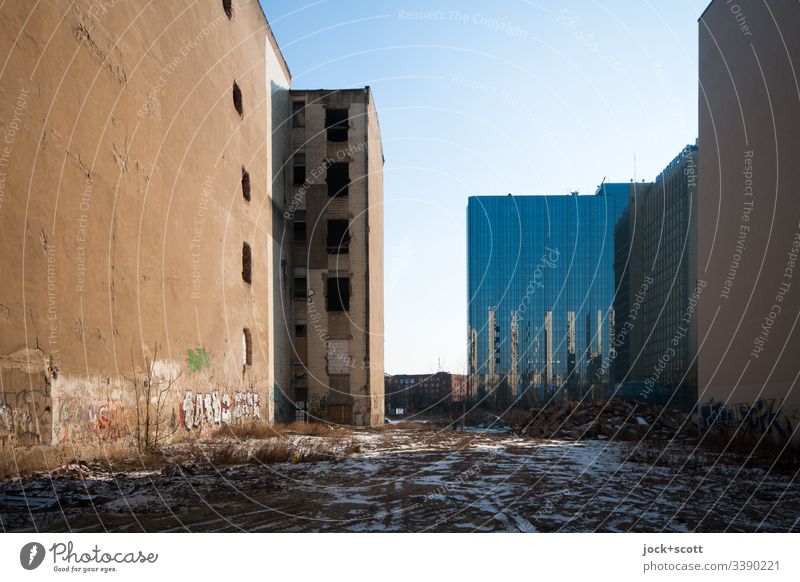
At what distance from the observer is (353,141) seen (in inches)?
1439

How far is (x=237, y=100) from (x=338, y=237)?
11912 mm

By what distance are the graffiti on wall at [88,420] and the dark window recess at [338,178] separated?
23770 mm

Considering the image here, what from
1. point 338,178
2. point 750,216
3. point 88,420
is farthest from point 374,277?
point 88,420

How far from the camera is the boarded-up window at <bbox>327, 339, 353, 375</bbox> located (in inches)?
1372

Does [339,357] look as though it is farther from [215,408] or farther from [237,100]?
[237,100]

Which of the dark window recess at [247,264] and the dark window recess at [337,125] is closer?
the dark window recess at [247,264]

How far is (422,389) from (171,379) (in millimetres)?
113358

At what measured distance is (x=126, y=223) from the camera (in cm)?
1502

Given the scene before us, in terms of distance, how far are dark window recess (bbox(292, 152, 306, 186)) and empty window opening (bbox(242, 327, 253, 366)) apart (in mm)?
12793

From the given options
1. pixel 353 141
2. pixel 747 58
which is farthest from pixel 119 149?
pixel 353 141

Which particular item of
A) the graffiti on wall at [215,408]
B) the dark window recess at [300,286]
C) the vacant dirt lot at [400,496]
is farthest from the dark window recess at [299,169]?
the vacant dirt lot at [400,496]

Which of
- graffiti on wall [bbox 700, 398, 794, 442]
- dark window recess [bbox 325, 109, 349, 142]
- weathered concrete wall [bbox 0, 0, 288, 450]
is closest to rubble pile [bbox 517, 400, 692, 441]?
graffiti on wall [bbox 700, 398, 794, 442]

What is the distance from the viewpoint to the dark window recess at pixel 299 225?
36.0 metres

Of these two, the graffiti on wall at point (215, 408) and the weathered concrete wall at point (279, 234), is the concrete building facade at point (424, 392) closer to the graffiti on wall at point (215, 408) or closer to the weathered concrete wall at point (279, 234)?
the weathered concrete wall at point (279, 234)
